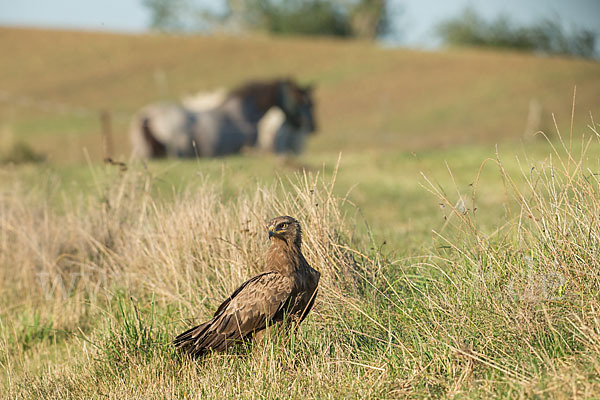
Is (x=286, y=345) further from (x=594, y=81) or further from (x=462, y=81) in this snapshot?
(x=462, y=81)

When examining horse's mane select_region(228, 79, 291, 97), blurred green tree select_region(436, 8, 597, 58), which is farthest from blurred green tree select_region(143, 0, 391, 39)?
horse's mane select_region(228, 79, 291, 97)

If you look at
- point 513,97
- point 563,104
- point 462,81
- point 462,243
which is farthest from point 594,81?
point 462,243

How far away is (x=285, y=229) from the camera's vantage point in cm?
392

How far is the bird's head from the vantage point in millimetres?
3865

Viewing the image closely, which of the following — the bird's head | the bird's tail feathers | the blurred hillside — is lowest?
the blurred hillside

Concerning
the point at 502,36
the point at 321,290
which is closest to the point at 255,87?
the point at 321,290

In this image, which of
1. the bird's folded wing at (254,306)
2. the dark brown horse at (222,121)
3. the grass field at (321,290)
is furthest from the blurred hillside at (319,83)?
the bird's folded wing at (254,306)

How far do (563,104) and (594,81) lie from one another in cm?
208

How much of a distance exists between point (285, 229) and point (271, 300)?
1.45 feet

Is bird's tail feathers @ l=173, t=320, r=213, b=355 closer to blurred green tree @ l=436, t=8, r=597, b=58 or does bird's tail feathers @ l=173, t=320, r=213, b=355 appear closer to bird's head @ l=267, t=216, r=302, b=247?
bird's head @ l=267, t=216, r=302, b=247

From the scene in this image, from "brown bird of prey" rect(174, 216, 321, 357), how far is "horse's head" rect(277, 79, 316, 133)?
1283 cm

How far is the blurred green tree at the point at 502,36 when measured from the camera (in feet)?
200

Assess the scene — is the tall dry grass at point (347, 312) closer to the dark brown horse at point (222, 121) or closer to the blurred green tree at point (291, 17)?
the dark brown horse at point (222, 121)

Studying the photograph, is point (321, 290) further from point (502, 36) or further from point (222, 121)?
point (502, 36)
